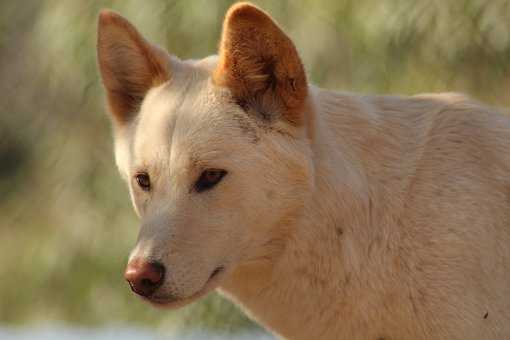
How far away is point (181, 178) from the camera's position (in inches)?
158

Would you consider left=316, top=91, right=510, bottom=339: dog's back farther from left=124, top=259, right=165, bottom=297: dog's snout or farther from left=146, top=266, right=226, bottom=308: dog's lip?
left=124, top=259, right=165, bottom=297: dog's snout

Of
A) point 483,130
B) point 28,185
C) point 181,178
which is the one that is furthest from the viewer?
point 28,185

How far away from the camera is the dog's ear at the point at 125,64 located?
4359 millimetres

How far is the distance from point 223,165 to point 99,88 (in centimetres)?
521

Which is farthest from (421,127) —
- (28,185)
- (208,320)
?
(28,185)

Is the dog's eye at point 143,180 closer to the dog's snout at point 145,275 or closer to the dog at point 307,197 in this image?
the dog at point 307,197

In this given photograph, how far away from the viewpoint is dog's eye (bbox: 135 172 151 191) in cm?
414

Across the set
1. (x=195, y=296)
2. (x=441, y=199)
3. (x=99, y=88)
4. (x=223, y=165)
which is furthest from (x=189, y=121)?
(x=99, y=88)

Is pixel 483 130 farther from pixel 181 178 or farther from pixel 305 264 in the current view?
pixel 181 178

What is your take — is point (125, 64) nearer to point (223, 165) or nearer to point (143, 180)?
point (143, 180)

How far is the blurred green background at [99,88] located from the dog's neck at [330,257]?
10.9 ft

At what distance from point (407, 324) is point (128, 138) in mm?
1129

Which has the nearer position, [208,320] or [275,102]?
[275,102]

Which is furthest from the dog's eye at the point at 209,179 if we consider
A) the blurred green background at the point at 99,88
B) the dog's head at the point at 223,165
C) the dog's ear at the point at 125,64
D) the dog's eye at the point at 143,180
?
the blurred green background at the point at 99,88
